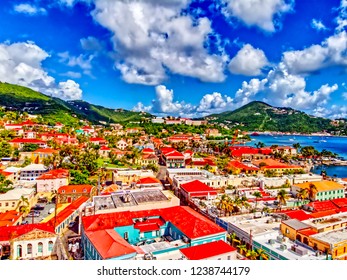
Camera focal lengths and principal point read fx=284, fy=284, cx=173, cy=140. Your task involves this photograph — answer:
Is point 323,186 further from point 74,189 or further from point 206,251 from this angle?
point 74,189

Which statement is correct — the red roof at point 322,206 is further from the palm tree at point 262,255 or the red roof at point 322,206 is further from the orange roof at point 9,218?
the orange roof at point 9,218

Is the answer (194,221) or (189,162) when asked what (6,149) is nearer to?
(189,162)

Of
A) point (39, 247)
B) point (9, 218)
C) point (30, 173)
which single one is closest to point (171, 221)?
point (39, 247)

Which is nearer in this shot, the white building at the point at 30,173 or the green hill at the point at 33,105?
the white building at the point at 30,173

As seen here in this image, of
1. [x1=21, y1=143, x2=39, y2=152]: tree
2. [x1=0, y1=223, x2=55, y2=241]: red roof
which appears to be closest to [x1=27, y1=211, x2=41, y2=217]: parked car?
[x1=0, y1=223, x2=55, y2=241]: red roof

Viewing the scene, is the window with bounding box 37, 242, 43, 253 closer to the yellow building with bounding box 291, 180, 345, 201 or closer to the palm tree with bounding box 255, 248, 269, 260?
the palm tree with bounding box 255, 248, 269, 260

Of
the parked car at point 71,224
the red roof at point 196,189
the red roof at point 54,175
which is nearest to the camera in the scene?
the parked car at point 71,224

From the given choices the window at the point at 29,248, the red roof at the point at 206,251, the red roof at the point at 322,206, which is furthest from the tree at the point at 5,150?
the red roof at the point at 322,206
